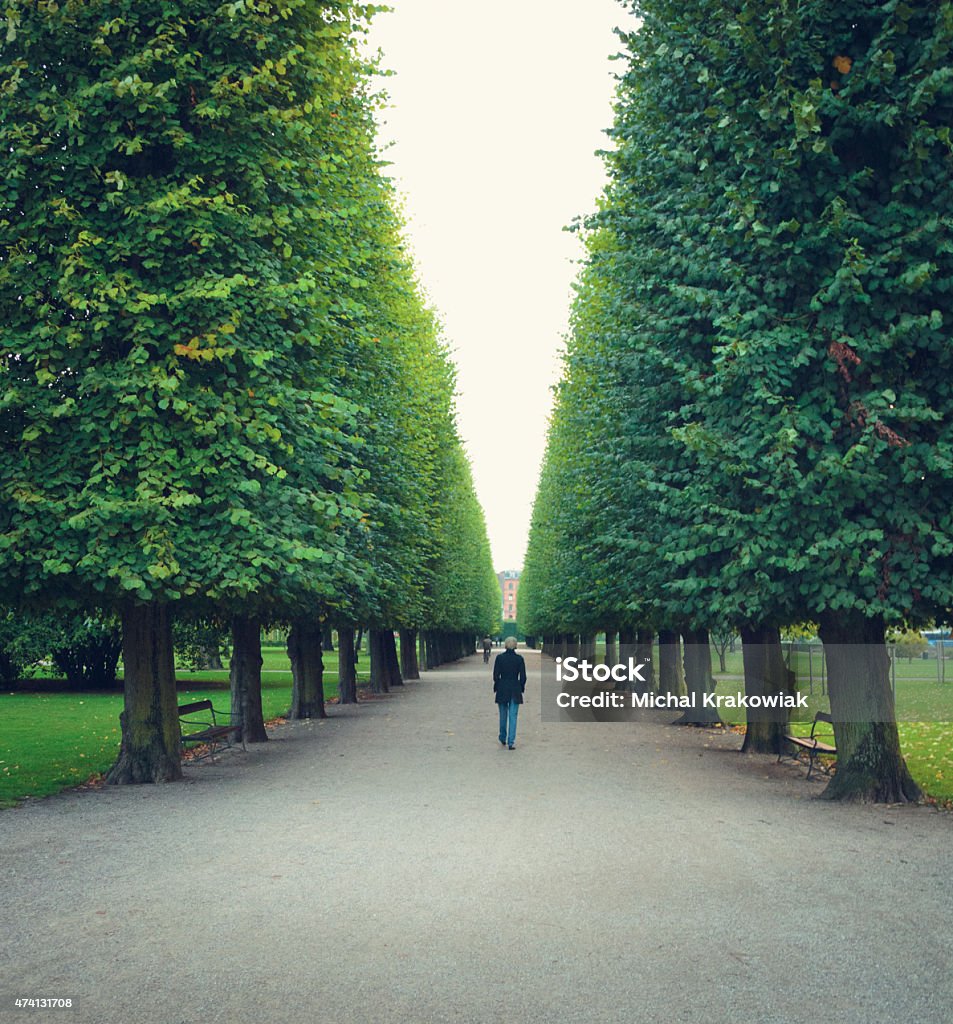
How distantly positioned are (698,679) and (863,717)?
54.5 ft

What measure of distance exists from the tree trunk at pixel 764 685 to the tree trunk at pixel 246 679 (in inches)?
368

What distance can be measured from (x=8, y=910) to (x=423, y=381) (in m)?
25.0

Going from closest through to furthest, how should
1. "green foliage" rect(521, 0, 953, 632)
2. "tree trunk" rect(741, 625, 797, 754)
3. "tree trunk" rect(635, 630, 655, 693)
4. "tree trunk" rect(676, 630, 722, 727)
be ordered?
"green foliage" rect(521, 0, 953, 632)
"tree trunk" rect(741, 625, 797, 754)
"tree trunk" rect(676, 630, 722, 727)
"tree trunk" rect(635, 630, 655, 693)

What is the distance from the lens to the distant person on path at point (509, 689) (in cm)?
2064

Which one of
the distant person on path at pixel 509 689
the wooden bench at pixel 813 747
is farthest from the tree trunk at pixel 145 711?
the wooden bench at pixel 813 747

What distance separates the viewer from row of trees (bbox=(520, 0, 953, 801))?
42.3ft

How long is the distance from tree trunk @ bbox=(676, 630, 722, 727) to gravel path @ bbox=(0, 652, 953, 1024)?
510 inches

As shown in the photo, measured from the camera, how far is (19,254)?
48.8 feet

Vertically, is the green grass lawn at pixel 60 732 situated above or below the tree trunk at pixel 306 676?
below

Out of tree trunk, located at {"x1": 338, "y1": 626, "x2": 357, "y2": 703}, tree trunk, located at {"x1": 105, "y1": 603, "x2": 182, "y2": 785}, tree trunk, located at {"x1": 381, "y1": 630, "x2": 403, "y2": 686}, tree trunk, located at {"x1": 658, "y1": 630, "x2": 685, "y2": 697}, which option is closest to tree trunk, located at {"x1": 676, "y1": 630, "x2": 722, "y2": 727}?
tree trunk, located at {"x1": 658, "y1": 630, "x2": 685, "y2": 697}

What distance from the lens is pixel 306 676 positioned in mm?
29375

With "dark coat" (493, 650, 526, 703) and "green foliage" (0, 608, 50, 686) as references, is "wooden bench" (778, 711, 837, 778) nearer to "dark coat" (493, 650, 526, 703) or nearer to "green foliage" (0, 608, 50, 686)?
"dark coat" (493, 650, 526, 703)

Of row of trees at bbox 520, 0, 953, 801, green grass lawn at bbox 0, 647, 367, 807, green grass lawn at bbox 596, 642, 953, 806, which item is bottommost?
green grass lawn at bbox 596, 642, 953, 806

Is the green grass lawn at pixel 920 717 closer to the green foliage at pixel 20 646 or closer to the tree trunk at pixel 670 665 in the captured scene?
the tree trunk at pixel 670 665
